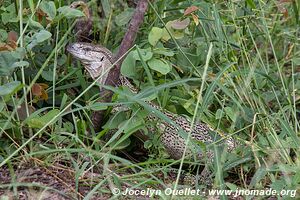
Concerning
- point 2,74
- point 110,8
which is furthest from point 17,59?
point 110,8

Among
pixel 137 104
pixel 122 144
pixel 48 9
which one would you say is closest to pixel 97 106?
pixel 137 104

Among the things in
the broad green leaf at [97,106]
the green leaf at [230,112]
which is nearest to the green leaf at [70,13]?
the broad green leaf at [97,106]

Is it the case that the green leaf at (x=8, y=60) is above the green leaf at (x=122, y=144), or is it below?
above

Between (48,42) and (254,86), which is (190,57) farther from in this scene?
(48,42)

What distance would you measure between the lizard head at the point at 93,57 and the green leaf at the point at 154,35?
487 millimetres

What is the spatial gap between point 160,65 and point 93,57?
675 mm

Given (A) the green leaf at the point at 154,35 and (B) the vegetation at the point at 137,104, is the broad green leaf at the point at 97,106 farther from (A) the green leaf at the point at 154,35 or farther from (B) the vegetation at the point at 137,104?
(A) the green leaf at the point at 154,35

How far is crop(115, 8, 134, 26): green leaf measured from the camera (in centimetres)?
460

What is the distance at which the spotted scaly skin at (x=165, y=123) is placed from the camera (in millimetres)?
4375

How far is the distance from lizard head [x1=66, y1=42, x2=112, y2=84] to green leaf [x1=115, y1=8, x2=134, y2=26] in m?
0.23

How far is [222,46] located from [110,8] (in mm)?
707

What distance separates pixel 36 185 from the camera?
11.4ft

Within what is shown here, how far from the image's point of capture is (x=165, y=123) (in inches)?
172

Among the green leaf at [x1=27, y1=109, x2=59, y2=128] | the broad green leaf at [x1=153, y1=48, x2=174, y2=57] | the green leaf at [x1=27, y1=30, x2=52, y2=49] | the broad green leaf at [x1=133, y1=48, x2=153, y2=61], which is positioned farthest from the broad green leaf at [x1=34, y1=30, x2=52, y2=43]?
the broad green leaf at [x1=153, y1=48, x2=174, y2=57]
